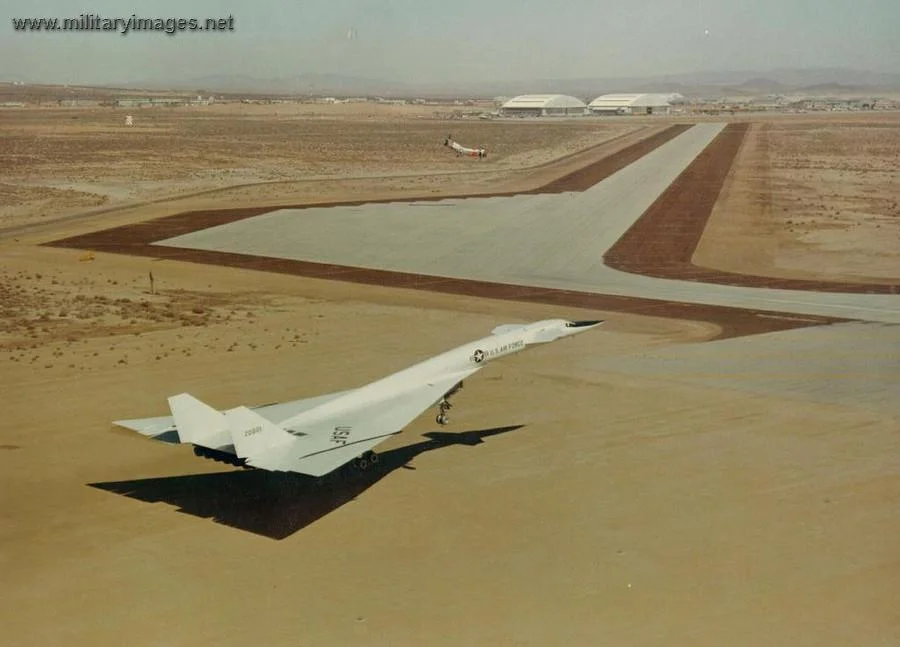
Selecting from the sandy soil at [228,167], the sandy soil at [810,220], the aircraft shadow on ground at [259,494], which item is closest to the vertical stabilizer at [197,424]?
the aircraft shadow on ground at [259,494]

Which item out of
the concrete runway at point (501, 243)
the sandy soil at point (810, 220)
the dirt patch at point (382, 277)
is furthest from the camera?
the sandy soil at point (810, 220)

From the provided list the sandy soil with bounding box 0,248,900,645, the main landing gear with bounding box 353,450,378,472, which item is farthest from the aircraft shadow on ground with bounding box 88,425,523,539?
the main landing gear with bounding box 353,450,378,472

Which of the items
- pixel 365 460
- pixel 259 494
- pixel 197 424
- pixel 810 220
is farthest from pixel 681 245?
pixel 197 424

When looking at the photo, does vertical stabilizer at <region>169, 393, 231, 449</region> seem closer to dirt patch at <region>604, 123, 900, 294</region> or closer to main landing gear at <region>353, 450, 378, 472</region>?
main landing gear at <region>353, 450, 378, 472</region>

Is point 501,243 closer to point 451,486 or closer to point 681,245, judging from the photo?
point 681,245

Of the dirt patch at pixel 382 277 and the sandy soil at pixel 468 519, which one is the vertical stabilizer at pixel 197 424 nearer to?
A: the sandy soil at pixel 468 519

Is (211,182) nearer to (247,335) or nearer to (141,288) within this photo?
(141,288)

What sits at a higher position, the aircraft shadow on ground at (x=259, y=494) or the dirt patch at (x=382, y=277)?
the dirt patch at (x=382, y=277)
